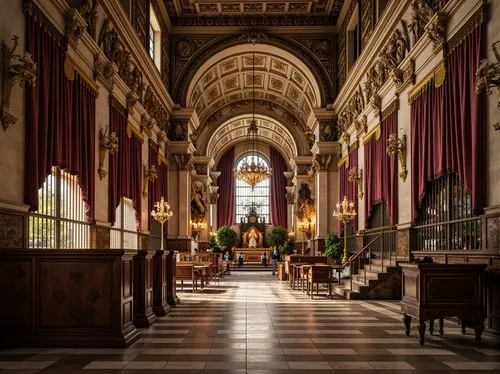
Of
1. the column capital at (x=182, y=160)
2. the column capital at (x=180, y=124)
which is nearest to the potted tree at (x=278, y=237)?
the column capital at (x=182, y=160)

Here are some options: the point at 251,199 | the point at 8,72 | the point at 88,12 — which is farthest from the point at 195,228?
the point at 8,72

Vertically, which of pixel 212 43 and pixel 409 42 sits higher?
pixel 212 43

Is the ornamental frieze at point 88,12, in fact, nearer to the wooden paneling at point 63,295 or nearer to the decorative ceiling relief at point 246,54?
the wooden paneling at point 63,295

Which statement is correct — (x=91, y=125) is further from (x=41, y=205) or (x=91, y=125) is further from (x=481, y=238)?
(x=481, y=238)

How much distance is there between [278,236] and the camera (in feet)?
128

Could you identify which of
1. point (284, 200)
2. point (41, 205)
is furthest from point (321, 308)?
point (284, 200)

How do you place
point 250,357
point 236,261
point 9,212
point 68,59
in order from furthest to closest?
point 236,261 → point 68,59 → point 9,212 → point 250,357

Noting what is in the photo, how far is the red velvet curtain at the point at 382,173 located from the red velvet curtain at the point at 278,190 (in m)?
23.2

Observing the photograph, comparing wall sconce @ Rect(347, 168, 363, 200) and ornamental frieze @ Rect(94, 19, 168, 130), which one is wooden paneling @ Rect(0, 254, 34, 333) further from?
wall sconce @ Rect(347, 168, 363, 200)

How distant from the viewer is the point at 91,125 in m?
13.1

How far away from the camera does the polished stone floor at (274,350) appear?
630cm

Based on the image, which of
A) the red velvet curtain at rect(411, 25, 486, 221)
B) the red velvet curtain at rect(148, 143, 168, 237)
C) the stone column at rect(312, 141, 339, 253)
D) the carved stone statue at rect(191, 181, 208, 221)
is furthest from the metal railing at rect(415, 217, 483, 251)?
the carved stone statue at rect(191, 181, 208, 221)

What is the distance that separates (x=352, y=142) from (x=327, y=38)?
5.15 meters

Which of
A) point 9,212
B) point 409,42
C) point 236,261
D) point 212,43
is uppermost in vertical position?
point 212,43
